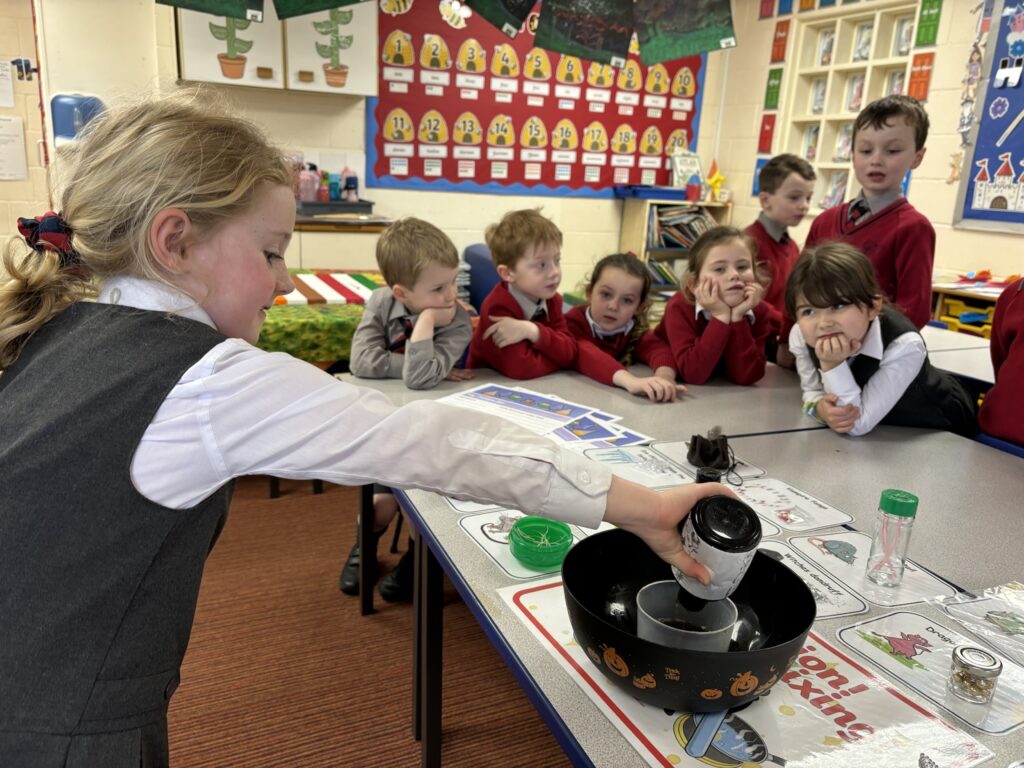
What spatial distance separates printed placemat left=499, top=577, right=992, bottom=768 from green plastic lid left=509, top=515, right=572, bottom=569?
20 centimetres

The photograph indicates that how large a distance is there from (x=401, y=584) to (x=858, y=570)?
1.49m

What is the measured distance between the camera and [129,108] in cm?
93

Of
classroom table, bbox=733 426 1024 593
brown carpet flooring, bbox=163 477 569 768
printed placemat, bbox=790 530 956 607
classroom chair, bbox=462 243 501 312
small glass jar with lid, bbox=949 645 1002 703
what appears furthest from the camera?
classroom chair, bbox=462 243 501 312

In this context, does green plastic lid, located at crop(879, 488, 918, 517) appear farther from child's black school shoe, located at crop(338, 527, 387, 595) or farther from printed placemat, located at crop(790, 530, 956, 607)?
child's black school shoe, located at crop(338, 527, 387, 595)

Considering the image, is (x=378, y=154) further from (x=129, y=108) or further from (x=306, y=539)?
(x=129, y=108)

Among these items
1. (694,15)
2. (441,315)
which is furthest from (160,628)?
(694,15)

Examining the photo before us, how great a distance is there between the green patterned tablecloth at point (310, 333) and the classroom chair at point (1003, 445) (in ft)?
6.66

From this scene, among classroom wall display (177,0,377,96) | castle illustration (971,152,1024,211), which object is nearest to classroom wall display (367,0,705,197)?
classroom wall display (177,0,377,96)

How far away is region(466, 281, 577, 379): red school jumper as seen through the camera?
7.13 ft

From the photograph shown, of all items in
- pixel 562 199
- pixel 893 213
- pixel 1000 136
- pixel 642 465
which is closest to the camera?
pixel 642 465

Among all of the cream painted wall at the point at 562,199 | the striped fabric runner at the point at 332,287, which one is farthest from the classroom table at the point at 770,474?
the cream painted wall at the point at 562,199

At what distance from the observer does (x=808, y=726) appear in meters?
0.79

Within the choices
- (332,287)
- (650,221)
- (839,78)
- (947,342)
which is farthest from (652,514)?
(839,78)

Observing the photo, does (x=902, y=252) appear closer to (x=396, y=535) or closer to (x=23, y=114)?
(x=396, y=535)
